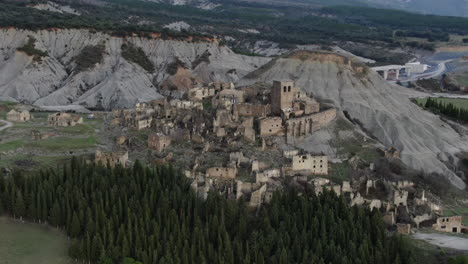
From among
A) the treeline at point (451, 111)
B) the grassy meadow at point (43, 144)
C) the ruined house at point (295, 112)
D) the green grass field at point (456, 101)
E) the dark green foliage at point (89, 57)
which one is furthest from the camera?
the dark green foliage at point (89, 57)

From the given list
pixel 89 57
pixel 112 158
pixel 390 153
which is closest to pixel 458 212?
pixel 390 153

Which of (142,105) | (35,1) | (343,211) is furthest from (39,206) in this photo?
(35,1)

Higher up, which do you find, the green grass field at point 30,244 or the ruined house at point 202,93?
the ruined house at point 202,93

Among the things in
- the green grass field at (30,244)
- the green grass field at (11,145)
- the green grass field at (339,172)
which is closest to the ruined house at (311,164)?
the green grass field at (339,172)

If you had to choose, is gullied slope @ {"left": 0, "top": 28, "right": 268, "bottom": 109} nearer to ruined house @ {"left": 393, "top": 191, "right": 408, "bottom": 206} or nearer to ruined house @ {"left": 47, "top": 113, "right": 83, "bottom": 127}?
ruined house @ {"left": 47, "top": 113, "right": 83, "bottom": 127}

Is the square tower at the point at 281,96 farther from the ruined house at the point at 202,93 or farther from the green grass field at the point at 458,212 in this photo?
the green grass field at the point at 458,212

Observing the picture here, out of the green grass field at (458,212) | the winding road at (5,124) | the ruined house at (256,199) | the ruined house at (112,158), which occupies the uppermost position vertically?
the winding road at (5,124)

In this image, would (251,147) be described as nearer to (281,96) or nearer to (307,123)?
(281,96)
